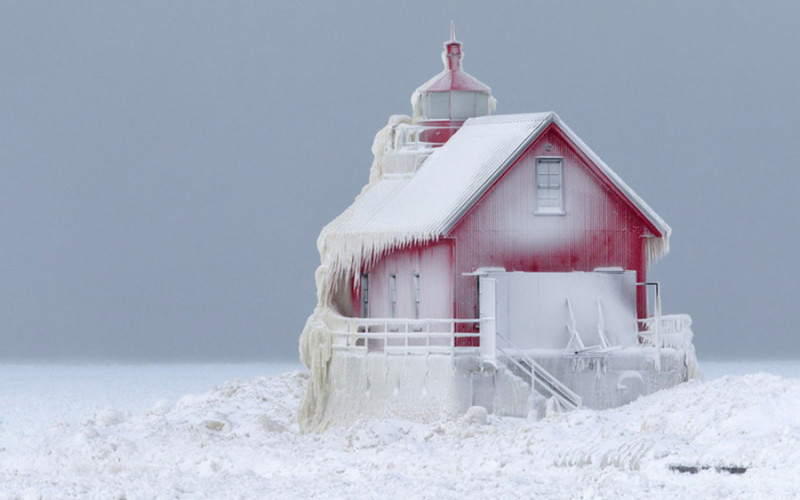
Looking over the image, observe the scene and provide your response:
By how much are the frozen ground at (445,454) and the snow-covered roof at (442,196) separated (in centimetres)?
450

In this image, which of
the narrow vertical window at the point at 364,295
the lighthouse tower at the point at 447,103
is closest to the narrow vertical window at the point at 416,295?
the narrow vertical window at the point at 364,295

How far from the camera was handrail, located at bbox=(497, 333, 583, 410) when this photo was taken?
3891cm

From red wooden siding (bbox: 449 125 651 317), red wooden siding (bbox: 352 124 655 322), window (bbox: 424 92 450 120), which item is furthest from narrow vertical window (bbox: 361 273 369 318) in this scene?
red wooden siding (bbox: 449 125 651 317)

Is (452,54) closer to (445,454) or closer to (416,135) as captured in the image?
(416,135)

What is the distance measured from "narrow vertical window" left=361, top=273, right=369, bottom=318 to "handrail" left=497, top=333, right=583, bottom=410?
19.5ft

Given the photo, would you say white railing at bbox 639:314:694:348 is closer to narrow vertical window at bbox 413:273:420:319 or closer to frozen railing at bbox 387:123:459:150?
narrow vertical window at bbox 413:273:420:319

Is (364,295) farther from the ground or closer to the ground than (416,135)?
closer to the ground

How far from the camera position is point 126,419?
4653cm

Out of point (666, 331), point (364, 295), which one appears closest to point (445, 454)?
point (666, 331)

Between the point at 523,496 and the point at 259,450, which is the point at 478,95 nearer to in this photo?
the point at 259,450

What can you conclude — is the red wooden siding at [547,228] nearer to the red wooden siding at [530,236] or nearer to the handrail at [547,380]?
the red wooden siding at [530,236]

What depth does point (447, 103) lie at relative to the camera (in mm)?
45594

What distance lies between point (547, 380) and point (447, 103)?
964cm

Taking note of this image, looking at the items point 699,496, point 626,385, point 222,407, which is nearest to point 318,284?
point 222,407
